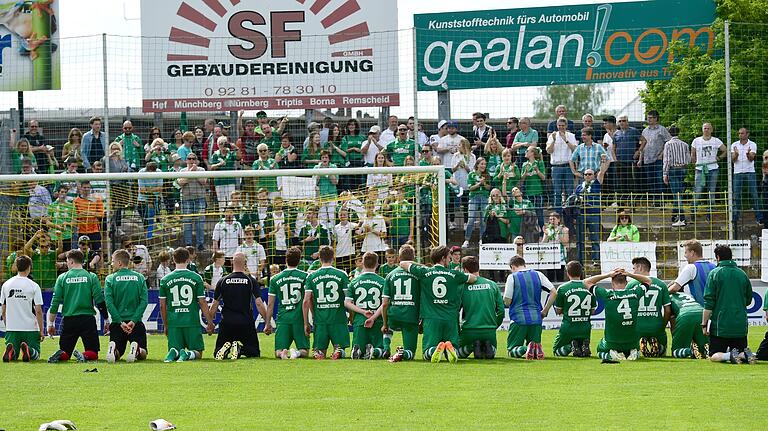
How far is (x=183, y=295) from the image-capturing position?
52.1ft

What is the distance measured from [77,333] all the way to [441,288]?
496 centimetres

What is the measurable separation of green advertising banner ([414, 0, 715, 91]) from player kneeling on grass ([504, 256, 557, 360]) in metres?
9.01

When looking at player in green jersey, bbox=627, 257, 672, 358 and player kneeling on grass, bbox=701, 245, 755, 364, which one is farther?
player in green jersey, bbox=627, 257, 672, 358

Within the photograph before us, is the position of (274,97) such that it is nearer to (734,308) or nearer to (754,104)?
(754,104)

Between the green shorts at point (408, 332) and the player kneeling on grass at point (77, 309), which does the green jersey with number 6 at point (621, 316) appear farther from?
the player kneeling on grass at point (77, 309)

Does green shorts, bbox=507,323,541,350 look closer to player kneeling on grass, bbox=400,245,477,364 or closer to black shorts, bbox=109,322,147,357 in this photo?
player kneeling on grass, bbox=400,245,477,364

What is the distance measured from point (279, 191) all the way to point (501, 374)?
887cm

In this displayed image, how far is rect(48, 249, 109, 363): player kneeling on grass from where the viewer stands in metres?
15.9

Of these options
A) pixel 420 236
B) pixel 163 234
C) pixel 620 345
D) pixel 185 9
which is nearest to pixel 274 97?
pixel 185 9

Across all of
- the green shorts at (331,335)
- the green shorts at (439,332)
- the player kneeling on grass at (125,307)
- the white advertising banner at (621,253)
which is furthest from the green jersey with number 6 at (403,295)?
the white advertising banner at (621,253)

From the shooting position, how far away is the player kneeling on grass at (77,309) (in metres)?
15.9

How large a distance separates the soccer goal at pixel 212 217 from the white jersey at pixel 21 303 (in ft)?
14.2

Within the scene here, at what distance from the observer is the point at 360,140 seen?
74.2ft

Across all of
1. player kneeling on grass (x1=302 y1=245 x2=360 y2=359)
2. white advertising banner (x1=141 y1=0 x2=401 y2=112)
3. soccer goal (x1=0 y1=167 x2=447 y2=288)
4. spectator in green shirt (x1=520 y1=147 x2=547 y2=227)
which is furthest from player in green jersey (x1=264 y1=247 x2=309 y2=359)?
white advertising banner (x1=141 y1=0 x2=401 y2=112)
